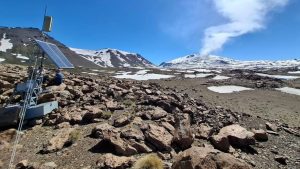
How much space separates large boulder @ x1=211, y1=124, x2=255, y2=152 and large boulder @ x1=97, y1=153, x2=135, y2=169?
15.4 feet

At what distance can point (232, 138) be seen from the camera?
15.3 metres

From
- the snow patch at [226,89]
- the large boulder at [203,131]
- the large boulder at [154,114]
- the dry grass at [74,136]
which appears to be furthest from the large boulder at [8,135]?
the snow patch at [226,89]

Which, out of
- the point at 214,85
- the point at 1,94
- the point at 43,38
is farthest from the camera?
the point at 214,85

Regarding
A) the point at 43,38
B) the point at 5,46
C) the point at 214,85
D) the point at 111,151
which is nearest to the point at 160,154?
the point at 111,151

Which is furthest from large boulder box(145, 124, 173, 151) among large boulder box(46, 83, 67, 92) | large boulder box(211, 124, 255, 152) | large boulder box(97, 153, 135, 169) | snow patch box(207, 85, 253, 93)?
snow patch box(207, 85, 253, 93)

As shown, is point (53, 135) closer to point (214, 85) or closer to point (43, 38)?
point (43, 38)

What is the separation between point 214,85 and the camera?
57.8 metres

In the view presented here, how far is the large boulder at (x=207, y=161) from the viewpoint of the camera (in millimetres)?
9648

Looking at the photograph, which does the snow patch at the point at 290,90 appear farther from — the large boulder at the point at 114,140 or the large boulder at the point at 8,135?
the large boulder at the point at 8,135

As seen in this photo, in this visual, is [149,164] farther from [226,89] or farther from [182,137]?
[226,89]

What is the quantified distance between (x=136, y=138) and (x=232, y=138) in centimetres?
491

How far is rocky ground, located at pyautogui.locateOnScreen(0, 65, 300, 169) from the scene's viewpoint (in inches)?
469

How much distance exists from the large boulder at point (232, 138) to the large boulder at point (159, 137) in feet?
7.53

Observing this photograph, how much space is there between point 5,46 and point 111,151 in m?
204
